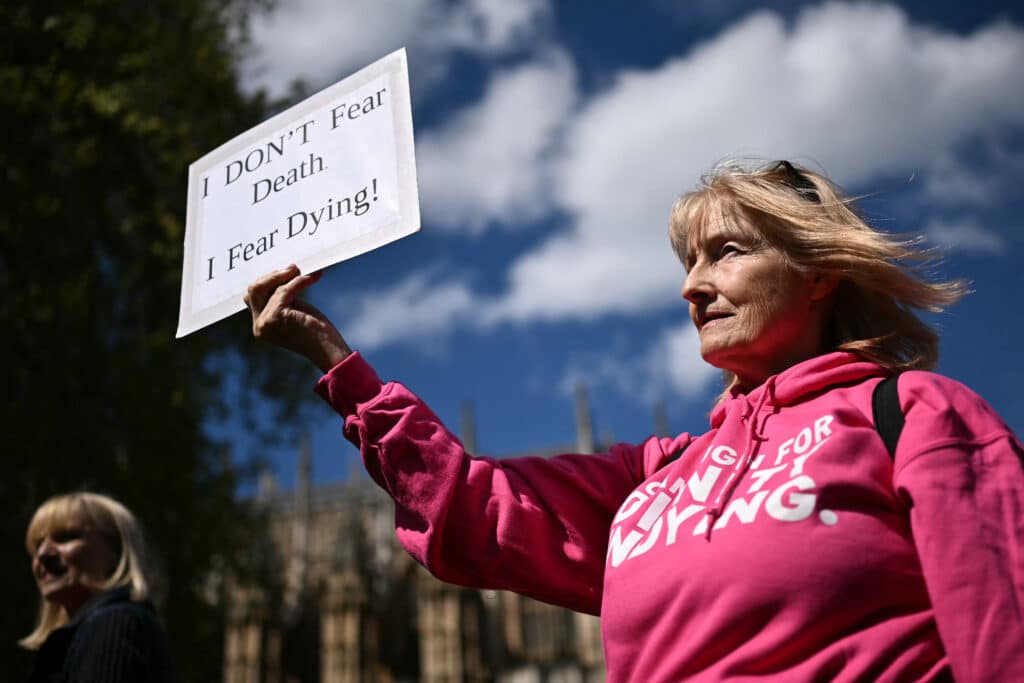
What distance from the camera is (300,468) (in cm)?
3497

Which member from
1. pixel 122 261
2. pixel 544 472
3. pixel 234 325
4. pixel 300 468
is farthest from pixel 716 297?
pixel 300 468

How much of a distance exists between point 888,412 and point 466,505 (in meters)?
0.63

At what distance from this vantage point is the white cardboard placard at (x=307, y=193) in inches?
68.7

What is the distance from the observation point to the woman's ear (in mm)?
1542

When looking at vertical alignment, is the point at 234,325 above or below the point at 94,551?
above

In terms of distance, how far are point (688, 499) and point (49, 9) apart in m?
8.51

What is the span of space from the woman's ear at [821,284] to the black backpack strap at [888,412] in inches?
9.4

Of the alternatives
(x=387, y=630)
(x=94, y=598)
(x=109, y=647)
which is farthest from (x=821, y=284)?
(x=387, y=630)

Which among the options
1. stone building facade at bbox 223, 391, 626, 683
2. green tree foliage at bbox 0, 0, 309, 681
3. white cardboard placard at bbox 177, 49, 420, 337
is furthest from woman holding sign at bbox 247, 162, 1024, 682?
stone building facade at bbox 223, 391, 626, 683

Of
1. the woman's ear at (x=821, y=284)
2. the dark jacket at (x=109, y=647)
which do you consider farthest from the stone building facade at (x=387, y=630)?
the woman's ear at (x=821, y=284)

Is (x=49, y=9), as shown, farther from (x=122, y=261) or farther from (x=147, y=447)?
(x=147, y=447)

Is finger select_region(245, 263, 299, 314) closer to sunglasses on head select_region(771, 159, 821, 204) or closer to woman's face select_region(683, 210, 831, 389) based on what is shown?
woman's face select_region(683, 210, 831, 389)

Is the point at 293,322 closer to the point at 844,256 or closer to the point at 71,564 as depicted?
the point at 844,256

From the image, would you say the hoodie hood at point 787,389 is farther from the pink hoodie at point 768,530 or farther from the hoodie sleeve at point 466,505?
the hoodie sleeve at point 466,505
